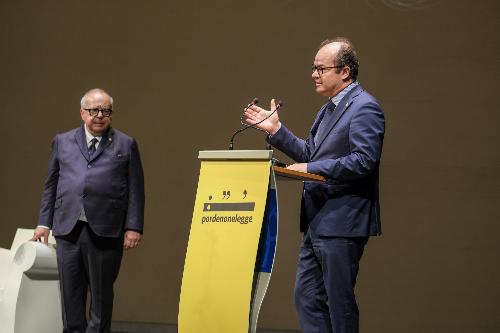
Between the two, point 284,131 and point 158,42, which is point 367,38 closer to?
point 158,42

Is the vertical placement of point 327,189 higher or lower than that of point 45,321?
higher

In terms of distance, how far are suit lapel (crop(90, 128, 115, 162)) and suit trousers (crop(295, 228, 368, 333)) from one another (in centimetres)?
151

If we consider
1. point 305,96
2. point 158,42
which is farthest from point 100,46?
point 305,96

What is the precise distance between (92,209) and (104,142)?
40 centimetres

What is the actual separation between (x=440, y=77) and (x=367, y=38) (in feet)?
1.81

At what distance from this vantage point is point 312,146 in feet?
10.5

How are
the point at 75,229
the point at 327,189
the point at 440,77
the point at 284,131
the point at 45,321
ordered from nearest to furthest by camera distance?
the point at 327,189 < the point at 284,131 < the point at 75,229 < the point at 45,321 < the point at 440,77

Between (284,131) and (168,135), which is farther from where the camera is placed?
(168,135)

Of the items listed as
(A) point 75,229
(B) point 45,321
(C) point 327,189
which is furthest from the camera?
(B) point 45,321

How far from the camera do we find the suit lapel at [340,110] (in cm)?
300

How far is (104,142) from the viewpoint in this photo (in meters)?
4.07

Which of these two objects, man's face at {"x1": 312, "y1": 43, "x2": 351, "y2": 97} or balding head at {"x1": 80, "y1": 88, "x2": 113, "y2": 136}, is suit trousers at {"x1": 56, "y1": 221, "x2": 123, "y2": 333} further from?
man's face at {"x1": 312, "y1": 43, "x2": 351, "y2": 97}

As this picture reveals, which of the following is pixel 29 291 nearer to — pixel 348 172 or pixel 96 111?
pixel 96 111

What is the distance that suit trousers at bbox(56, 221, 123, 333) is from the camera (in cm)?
389
